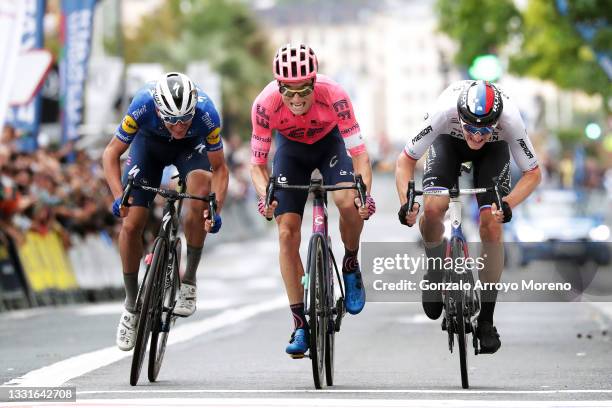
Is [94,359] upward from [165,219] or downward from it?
downward

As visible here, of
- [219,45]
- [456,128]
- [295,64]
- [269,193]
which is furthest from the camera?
[219,45]

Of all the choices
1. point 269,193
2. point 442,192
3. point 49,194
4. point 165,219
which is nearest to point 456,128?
point 442,192

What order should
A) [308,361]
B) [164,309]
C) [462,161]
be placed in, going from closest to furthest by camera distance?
[164,309], [462,161], [308,361]

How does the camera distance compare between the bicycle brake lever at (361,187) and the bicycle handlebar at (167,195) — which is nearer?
the bicycle brake lever at (361,187)

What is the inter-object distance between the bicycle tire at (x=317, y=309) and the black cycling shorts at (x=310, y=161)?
0.58 metres

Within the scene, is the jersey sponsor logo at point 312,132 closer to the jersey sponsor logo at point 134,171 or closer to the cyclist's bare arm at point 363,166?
the cyclist's bare arm at point 363,166

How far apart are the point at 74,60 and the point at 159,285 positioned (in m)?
19.3

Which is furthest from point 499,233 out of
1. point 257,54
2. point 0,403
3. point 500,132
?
point 257,54

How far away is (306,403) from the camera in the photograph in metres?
9.86

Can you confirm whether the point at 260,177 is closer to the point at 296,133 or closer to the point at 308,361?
the point at 296,133

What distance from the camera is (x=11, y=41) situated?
1900cm

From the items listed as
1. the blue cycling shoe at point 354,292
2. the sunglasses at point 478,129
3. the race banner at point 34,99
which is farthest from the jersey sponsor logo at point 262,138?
the race banner at point 34,99

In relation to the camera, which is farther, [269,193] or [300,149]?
[300,149]

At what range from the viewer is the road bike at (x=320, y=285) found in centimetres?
1067
